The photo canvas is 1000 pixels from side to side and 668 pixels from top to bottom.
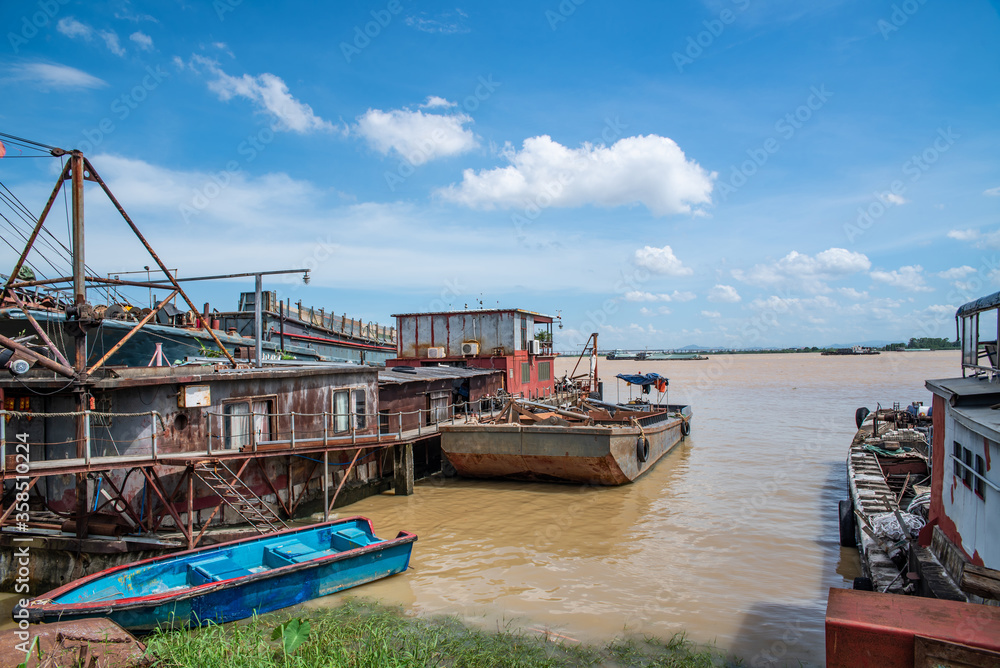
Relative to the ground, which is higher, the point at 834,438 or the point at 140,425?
the point at 140,425

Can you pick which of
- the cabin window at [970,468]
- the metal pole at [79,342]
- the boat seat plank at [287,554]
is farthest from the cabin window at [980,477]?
the metal pole at [79,342]

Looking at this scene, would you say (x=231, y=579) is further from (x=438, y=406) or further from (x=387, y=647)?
(x=438, y=406)

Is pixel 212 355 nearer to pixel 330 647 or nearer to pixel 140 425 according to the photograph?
pixel 140 425

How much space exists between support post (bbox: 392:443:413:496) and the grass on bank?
867 centimetres

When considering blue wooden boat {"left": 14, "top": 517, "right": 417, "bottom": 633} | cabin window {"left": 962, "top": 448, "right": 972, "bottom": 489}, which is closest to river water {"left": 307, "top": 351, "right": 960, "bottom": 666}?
blue wooden boat {"left": 14, "top": 517, "right": 417, "bottom": 633}

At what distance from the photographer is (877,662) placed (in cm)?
518

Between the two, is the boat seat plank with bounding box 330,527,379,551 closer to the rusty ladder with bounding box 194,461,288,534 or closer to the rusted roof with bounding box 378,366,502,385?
the rusty ladder with bounding box 194,461,288,534

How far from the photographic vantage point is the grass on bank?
7070mm

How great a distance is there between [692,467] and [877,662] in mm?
17565

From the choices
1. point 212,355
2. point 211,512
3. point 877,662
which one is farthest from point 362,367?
point 877,662

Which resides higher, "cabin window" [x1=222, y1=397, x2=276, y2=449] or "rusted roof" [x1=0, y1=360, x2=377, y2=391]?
"rusted roof" [x1=0, y1=360, x2=377, y2=391]

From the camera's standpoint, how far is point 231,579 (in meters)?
8.95

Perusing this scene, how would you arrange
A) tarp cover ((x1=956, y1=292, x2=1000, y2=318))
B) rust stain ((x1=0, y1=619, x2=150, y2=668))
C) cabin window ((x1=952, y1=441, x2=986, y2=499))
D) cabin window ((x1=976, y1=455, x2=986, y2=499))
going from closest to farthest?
rust stain ((x1=0, y1=619, x2=150, y2=668)) < cabin window ((x1=976, y1=455, x2=986, y2=499)) < cabin window ((x1=952, y1=441, x2=986, y2=499)) < tarp cover ((x1=956, y1=292, x2=1000, y2=318))

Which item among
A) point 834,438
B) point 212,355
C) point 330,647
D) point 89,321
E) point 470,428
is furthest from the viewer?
point 834,438
